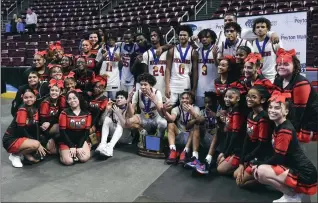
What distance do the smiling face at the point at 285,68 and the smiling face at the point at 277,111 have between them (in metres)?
0.56

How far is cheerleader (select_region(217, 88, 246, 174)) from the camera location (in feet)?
12.2

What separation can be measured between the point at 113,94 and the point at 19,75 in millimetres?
5886

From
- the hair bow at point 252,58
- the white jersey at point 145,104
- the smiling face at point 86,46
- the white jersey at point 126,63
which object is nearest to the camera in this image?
the hair bow at point 252,58

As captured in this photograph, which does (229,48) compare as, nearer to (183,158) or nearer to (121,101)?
(183,158)

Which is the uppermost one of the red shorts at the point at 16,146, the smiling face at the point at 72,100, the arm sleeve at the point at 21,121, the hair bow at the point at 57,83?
the hair bow at the point at 57,83

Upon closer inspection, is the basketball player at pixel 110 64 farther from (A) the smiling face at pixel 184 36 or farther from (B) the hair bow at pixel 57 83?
(A) the smiling face at pixel 184 36

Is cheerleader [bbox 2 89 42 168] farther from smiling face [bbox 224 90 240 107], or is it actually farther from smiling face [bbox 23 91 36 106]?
smiling face [bbox 224 90 240 107]

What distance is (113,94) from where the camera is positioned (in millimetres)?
5789

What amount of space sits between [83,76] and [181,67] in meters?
1.62

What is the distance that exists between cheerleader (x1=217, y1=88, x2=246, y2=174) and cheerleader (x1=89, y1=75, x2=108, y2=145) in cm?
209

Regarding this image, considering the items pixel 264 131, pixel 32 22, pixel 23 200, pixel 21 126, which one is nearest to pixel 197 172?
pixel 264 131

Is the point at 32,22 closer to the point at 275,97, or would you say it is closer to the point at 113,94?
the point at 113,94

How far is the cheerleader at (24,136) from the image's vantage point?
4.22 meters

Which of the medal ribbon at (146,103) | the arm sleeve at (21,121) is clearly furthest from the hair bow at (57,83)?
the medal ribbon at (146,103)
